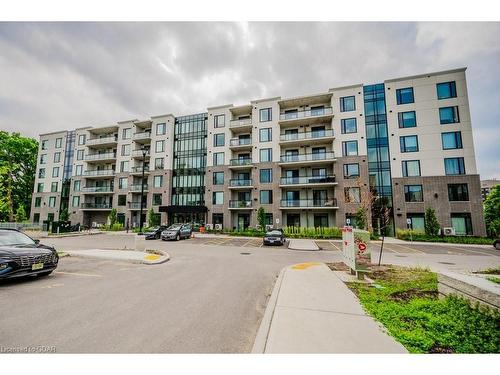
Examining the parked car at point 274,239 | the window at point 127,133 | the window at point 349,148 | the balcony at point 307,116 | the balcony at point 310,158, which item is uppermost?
the window at point 127,133

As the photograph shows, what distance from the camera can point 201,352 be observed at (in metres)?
3.30

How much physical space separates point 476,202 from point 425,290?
1051 inches

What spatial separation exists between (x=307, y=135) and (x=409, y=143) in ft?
41.4

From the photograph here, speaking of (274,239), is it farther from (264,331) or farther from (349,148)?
(349,148)

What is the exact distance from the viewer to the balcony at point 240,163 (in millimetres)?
32656

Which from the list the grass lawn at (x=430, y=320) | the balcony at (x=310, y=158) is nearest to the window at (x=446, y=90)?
the balcony at (x=310, y=158)

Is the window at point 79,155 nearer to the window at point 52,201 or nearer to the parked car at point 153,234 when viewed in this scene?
the window at point 52,201

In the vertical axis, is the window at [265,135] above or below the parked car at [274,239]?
above

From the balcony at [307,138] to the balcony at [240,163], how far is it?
5775 mm

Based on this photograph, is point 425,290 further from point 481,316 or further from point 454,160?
point 454,160

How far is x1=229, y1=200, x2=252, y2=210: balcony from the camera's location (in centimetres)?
3143

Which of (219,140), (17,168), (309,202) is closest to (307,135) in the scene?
(309,202)

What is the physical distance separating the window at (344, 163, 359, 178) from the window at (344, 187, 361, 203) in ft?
5.55

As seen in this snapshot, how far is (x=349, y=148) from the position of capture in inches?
1137
